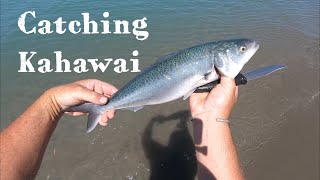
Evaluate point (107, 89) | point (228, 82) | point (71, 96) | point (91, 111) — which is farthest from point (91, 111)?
point (228, 82)

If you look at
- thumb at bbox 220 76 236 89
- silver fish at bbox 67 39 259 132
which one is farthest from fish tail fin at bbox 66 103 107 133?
thumb at bbox 220 76 236 89

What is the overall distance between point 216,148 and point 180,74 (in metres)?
0.89

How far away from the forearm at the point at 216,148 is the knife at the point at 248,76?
32cm

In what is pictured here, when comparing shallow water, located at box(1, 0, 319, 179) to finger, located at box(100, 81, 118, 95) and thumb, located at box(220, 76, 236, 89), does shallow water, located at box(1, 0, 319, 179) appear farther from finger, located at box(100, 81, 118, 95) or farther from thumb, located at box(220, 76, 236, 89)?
thumb, located at box(220, 76, 236, 89)

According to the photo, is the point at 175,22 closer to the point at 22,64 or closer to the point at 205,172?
the point at 22,64

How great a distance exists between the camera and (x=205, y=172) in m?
3.78

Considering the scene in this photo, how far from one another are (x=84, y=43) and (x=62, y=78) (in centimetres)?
196

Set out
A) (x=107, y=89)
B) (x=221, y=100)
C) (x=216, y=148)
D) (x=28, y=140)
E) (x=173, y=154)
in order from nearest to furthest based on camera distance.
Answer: (x=28, y=140)
(x=216, y=148)
(x=221, y=100)
(x=107, y=89)
(x=173, y=154)

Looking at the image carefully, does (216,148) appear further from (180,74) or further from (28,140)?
(28,140)

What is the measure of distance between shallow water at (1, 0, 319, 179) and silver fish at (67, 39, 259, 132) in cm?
298

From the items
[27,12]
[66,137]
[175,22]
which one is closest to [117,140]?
[66,137]

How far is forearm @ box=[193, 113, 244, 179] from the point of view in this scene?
12.0 feet

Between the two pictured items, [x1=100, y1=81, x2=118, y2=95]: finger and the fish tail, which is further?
[x1=100, y1=81, x2=118, y2=95]: finger

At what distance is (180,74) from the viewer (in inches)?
158
